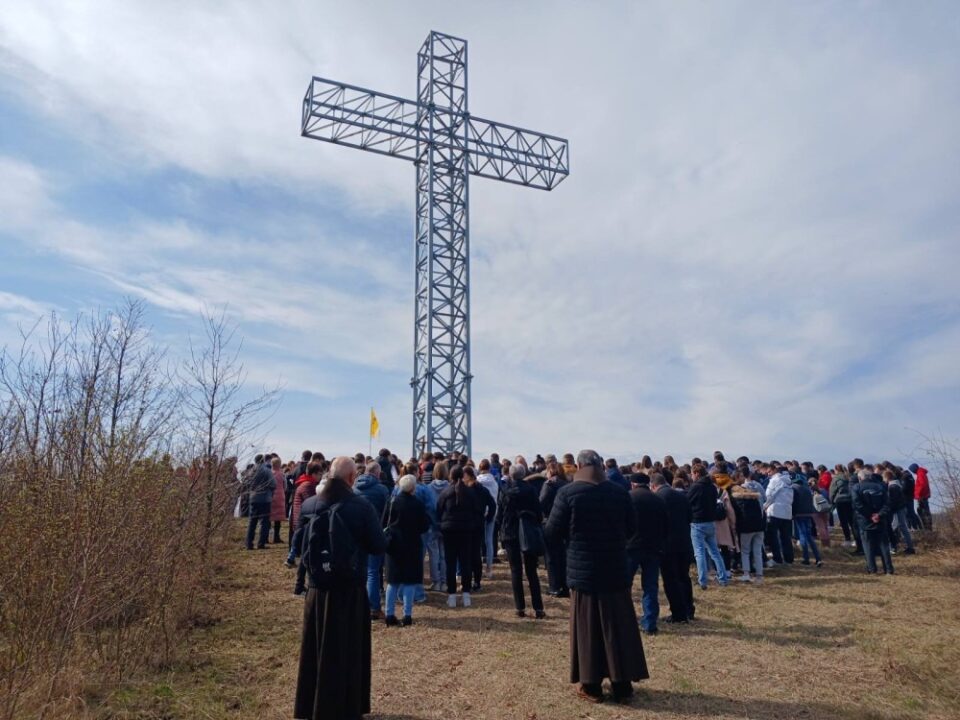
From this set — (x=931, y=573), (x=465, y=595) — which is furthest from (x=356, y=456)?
(x=931, y=573)

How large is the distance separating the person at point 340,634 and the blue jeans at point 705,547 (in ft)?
21.4

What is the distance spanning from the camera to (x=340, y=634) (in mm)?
5125

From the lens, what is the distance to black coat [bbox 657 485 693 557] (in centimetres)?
841

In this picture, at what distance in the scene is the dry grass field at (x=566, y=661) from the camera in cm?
578

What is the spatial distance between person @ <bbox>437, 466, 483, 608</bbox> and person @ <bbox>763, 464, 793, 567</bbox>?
608cm

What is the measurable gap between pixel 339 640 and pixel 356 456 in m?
7.84

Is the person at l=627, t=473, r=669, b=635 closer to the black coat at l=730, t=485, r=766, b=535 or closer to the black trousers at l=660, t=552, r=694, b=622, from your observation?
the black trousers at l=660, t=552, r=694, b=622

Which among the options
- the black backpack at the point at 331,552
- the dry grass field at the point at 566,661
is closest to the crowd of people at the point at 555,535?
the black backpack at the point at 331,552

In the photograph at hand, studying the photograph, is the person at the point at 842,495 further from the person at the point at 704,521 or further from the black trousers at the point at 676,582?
the black trousers at the point at 676,582

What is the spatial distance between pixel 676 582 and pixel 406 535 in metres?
3.50

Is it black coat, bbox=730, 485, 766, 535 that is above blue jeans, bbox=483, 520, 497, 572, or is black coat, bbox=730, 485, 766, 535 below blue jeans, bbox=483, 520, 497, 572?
above

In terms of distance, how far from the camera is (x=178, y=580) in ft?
25.0

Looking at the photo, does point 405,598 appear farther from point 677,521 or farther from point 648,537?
point 677,521

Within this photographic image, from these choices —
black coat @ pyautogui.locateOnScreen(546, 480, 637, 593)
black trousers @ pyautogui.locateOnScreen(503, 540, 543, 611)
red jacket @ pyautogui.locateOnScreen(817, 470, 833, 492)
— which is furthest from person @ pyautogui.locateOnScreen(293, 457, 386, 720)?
red jacket @ pyautogui.locateOnScreen(817, 470, 833, 492)
